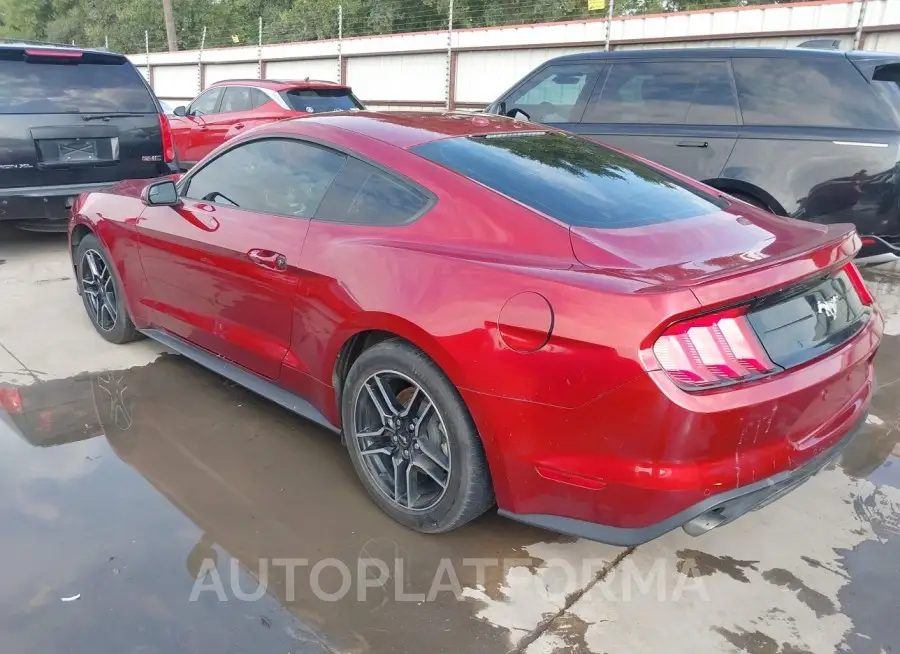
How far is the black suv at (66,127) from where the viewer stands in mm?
5773

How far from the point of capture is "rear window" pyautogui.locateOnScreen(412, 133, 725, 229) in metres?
2.66

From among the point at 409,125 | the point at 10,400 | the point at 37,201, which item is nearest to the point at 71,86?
the point at 37,201

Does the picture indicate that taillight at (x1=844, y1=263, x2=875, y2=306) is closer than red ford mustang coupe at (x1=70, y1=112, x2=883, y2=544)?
No

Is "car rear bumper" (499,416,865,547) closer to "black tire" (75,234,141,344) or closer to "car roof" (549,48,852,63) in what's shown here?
"black tire" (75,234,141,344)

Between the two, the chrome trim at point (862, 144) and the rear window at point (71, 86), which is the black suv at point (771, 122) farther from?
the rear window at point (71, 86)

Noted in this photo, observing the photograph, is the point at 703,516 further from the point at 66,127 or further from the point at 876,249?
the point at 66,127

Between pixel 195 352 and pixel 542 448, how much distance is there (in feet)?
7.37

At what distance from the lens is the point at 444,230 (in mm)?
2623

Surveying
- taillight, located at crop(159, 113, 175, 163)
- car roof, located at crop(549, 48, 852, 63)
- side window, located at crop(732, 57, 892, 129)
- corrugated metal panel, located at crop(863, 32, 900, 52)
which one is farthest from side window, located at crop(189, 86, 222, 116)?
corrugated metal panel, located at crop(863, 32, 900, 52)

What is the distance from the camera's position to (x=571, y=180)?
9.46ft

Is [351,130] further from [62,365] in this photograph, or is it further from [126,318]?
[62,365]

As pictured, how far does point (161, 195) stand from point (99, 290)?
1.22 m

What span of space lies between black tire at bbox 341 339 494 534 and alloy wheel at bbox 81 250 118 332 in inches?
95.9

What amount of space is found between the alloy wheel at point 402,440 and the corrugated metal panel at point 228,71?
21.0 meters
